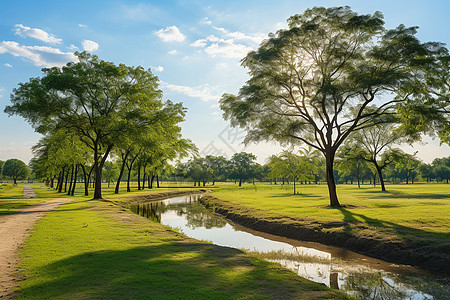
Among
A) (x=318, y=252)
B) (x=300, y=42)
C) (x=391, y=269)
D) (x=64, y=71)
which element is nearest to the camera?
(x=391, y=269)

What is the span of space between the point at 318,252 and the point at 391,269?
3.71 m

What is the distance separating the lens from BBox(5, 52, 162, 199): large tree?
32031 mm

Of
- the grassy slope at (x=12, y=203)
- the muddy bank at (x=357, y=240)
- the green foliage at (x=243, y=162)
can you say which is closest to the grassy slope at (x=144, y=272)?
the muddy bank at (x=357, y=240)

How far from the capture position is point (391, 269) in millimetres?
11773

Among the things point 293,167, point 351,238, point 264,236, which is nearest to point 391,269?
point 351,238

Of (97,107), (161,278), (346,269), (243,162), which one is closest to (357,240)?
(346,269)

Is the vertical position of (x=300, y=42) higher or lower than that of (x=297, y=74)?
higher

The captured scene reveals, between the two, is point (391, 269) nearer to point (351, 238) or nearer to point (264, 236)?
point (351, 238)

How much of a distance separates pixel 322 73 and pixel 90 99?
94.3 feet

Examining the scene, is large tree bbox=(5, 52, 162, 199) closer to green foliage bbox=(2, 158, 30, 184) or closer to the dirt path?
the dirt path

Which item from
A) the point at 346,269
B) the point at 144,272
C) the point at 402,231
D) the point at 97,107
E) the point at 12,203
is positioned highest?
the point at 97,107

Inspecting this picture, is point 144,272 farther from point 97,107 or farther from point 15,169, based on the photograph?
point 15,169

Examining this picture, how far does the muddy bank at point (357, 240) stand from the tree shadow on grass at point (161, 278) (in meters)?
7.11

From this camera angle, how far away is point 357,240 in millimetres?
15391
